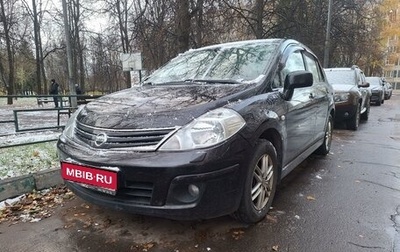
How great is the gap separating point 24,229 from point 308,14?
53.2 ft

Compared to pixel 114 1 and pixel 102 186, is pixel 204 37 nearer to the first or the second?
pixel 114 1

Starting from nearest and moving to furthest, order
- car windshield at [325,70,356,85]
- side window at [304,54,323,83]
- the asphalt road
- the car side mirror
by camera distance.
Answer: the asphalt road
the car side mirror
side window at [304,54,323,83]
car windshield at [325,70,356,85]

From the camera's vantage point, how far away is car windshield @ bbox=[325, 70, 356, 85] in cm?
840

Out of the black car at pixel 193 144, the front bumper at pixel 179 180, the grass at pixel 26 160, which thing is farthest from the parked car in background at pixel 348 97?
the grass at pixel 26 160

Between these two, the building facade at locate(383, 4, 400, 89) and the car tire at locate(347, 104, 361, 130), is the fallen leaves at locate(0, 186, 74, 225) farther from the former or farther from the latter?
the building facade at locate(383, 4, 400, 89)

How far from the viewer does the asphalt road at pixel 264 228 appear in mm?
2504

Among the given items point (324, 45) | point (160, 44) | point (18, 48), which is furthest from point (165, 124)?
point (18, 48)

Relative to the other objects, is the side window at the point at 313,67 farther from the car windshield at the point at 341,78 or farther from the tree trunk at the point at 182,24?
the tree trunk at the point at 182,24

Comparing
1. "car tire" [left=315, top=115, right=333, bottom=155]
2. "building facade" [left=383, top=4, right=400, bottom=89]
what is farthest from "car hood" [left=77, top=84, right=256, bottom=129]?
"building facade" [left=383, top=4, right=400, bottom=89]

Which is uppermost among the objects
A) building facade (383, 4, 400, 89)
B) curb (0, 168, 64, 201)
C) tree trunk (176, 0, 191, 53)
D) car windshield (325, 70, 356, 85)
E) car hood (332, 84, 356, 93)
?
building facade (383, 4, 400, 89)

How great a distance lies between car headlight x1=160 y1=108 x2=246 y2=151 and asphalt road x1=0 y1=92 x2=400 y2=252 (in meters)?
0.84

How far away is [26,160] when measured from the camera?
14.5ft

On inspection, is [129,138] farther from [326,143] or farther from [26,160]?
[326,143]

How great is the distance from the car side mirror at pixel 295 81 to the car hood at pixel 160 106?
46cm
